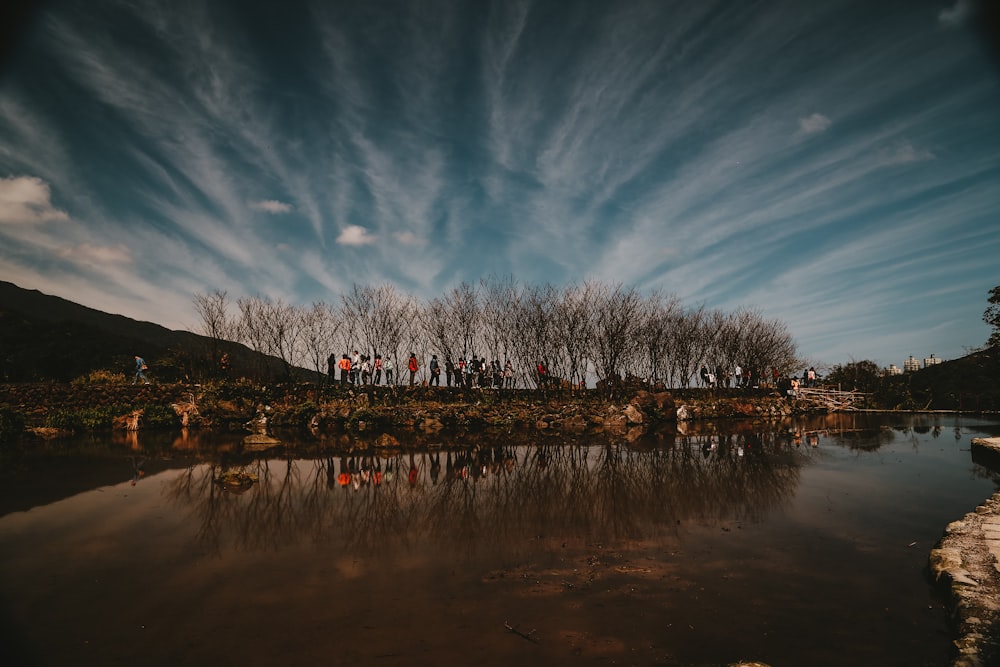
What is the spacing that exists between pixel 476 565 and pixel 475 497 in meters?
3.38

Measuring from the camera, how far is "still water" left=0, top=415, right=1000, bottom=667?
12.5 feet

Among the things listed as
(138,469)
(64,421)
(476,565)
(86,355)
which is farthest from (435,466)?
(86,355)

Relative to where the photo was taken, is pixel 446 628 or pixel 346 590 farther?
pixel 346 590

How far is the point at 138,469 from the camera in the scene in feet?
36.8

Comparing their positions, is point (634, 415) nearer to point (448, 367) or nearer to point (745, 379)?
point (448, 367)

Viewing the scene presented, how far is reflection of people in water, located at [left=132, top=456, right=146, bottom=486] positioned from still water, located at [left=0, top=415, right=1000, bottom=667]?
0.22 ft

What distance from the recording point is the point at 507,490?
945 centimetres

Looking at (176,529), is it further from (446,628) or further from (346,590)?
(446,628)

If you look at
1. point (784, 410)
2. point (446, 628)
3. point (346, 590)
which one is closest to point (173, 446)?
point (346, 590)

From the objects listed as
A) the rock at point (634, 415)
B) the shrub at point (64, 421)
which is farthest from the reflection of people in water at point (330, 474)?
the rock at point (634, 415)

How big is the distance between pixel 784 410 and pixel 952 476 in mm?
19794

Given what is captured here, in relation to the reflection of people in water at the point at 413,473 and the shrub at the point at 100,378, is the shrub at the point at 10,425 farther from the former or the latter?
the reflection of people in water at the point at 413,473

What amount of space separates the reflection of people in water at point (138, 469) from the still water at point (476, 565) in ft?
0.22

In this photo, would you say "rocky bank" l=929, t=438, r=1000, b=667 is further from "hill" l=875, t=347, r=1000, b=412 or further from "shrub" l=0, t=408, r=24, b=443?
"hill" l=875, t=347, r=1000, b=412
